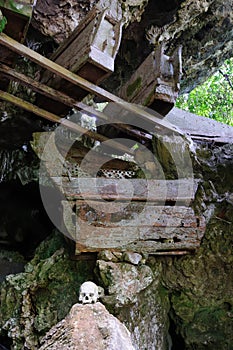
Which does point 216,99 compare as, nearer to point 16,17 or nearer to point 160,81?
point 160,81

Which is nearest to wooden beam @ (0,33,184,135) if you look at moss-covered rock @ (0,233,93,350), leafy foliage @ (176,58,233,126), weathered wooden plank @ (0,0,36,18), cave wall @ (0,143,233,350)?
weathered wooden plank @ (0,0,36,18)

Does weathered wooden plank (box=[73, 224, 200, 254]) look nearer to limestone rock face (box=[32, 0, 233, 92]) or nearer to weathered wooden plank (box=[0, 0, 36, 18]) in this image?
weathered wooden plank (box=[0, 0, 36, 18])

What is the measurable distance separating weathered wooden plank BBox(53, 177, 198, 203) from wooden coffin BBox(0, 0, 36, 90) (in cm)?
122

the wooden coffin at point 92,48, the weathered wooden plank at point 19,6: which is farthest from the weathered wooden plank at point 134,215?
the weathered wooden plank at point 19,6

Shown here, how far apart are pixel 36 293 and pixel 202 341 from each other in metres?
1.57

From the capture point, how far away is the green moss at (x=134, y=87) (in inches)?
139

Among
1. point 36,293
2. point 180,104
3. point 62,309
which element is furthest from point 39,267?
Answer: point 180,104

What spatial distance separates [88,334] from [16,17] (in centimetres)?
220

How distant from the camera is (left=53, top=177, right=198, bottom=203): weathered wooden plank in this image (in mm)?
2939

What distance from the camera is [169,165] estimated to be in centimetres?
351

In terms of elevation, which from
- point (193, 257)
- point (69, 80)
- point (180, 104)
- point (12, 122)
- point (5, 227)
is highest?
point (180, 104)

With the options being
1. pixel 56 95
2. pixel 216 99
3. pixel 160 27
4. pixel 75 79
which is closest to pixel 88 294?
pixel 75 79

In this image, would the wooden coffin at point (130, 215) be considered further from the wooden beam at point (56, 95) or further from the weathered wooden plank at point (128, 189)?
the wooden beam at point (56, 95)

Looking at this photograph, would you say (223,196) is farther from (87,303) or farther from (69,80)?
(87,303)
